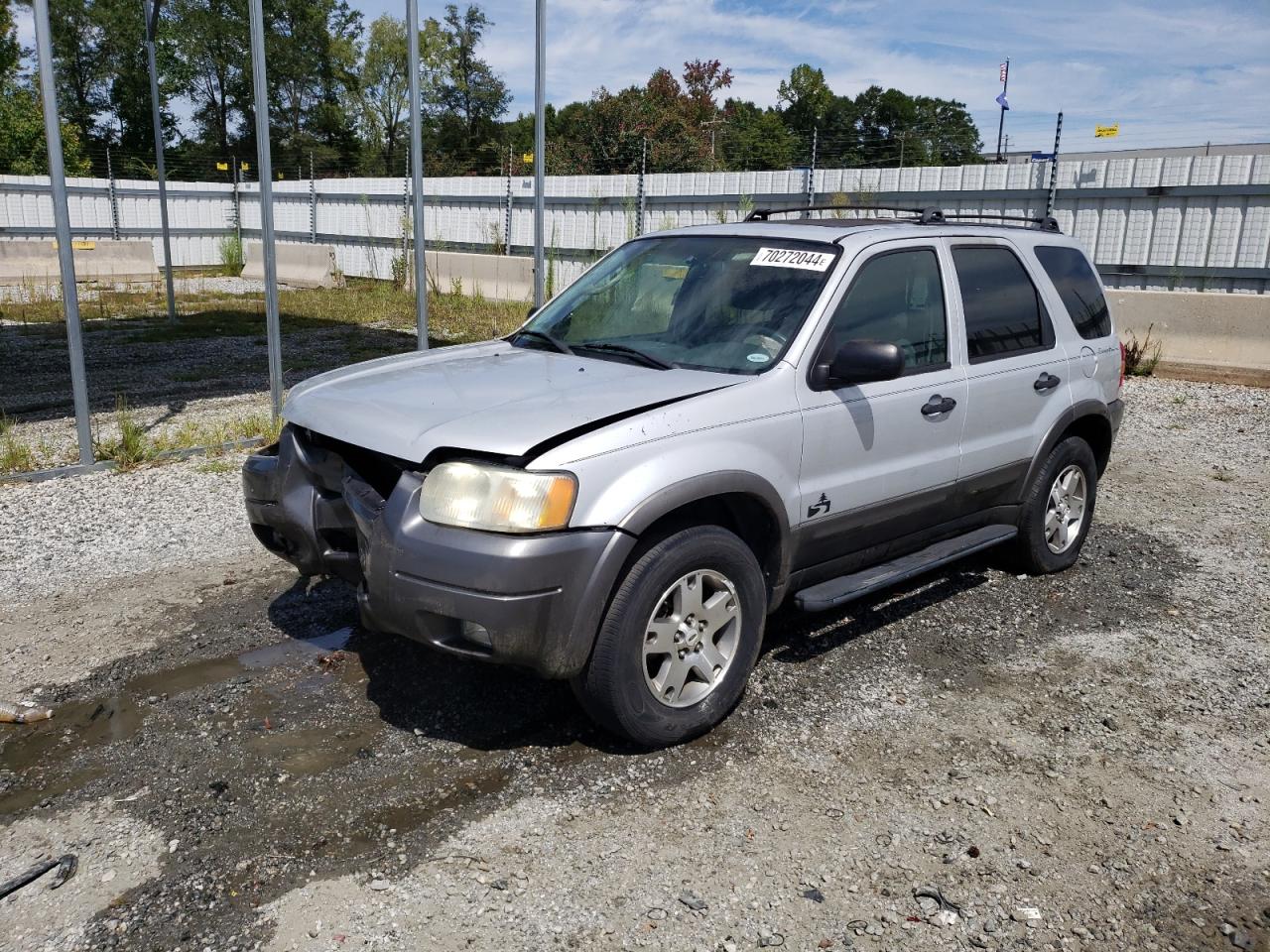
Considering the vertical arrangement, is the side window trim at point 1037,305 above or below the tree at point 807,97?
below

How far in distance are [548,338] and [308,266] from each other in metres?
21.1

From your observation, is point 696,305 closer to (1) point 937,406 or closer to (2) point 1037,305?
(1) point 937,406

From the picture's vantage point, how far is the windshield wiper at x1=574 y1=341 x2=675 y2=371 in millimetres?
4180

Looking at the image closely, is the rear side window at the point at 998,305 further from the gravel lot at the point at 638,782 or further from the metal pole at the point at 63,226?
the metal pole at the point at 63,226

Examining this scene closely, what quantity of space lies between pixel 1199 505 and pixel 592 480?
5.80m

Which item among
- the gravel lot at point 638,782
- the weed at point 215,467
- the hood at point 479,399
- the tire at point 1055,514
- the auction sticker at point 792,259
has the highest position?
the auction sticker at point 792,259

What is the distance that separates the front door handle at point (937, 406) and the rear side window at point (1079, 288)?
1.36 metres

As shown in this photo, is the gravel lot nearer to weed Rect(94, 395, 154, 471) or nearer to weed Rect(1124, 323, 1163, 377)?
weed Rect(94, 395, 154, 471)

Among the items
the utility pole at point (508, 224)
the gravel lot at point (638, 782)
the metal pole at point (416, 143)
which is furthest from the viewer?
the utility pole at point (508, 224)

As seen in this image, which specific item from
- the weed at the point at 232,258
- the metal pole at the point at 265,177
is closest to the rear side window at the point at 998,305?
the metal pole at the point at 265,177

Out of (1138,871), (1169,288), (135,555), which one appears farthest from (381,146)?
(1138,871)

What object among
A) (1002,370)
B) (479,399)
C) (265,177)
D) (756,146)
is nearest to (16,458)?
(265,177)

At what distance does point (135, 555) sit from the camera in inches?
233

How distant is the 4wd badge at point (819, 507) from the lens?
4.14 m
